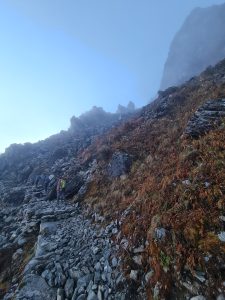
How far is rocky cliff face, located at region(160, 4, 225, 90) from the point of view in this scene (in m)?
85.9

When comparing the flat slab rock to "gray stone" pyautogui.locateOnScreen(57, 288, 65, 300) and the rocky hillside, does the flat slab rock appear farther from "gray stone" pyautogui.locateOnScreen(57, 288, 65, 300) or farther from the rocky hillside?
"gray stone" pyautogui.locateOnScreen(57, 288, 65, 300)

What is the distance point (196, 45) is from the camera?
10181 centimetres

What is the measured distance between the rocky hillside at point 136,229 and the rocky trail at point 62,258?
0.13 feet

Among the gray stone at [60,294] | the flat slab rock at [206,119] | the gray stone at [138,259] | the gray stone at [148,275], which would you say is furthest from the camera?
the flat slab rock at [206,119]

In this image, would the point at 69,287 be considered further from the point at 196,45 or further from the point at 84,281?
the point at 196,45

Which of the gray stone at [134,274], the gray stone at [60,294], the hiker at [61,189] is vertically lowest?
the gray stone at [60,294]

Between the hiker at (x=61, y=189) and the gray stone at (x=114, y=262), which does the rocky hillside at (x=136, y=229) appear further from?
the hiker at (x=61, y=189)

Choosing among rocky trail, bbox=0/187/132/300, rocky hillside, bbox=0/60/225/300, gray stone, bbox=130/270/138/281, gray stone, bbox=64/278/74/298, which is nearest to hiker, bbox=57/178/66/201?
rocky hillside, bbox=0/60/225/300

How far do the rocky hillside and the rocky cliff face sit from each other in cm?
7485

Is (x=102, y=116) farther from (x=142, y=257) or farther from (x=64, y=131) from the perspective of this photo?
(x=142, y=257)

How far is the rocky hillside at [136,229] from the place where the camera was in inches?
243

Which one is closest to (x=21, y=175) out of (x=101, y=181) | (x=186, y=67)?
(x=101, y=181)

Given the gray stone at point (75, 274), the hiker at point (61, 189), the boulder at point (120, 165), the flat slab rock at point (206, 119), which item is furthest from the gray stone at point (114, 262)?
the hiker at point (61, 189)

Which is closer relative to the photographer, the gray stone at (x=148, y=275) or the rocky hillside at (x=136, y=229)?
the rocky hillside at (x=136, y=229)
